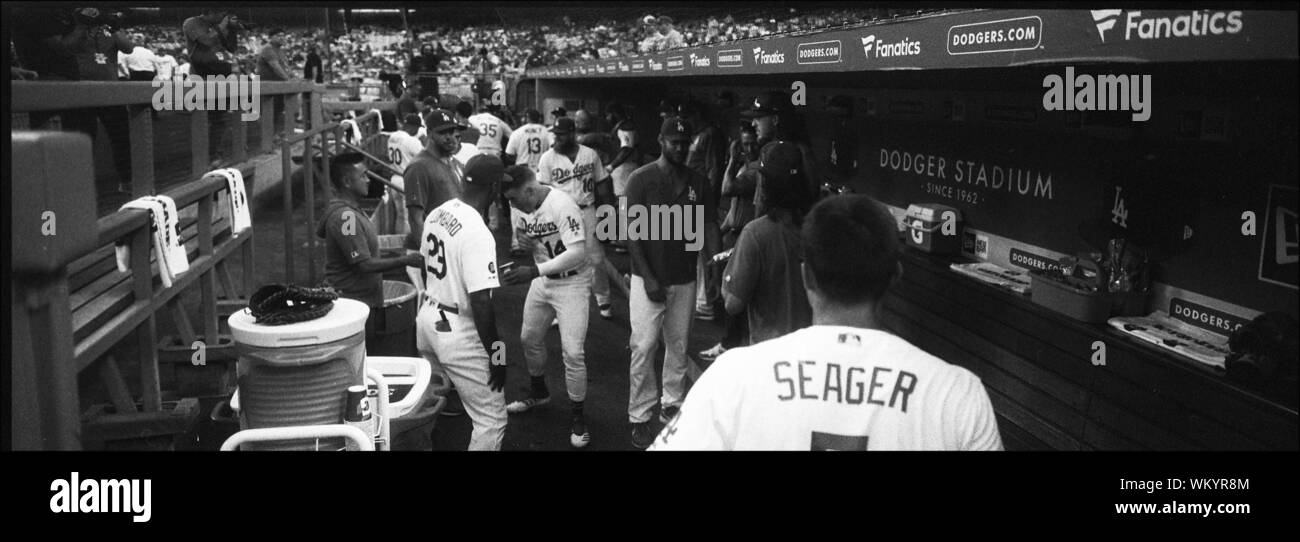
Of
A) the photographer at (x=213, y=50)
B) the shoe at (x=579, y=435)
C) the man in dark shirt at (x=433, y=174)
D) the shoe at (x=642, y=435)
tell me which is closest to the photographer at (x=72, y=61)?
the photographer at (x=213, y=50)

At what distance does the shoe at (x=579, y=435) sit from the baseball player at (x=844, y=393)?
11.4 feet

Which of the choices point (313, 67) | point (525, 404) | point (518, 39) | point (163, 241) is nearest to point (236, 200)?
point (163, 241)

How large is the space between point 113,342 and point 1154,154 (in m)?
4.78

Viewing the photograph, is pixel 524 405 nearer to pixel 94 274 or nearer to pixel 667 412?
pixel 667 412

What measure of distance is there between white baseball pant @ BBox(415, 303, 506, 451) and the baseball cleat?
52.8 inches

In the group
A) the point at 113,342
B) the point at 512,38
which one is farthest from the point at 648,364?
the point at 512,38

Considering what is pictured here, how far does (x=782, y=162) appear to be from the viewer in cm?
403

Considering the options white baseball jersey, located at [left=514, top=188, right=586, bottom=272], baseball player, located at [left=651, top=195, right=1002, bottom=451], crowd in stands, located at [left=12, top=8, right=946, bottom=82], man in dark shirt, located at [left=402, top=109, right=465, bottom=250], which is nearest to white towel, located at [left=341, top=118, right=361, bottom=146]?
crowd in stands, located at [left=12, top=8, right=946, bottom=82]

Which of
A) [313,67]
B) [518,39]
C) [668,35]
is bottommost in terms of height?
[668,35]

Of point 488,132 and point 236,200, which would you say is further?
point 488,132

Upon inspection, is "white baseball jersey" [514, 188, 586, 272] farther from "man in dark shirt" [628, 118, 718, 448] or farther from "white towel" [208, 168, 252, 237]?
"white towel" [208, 168, 252, 237]

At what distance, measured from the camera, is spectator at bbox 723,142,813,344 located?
13.1 ft

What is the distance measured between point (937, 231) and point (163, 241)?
4.47 m
